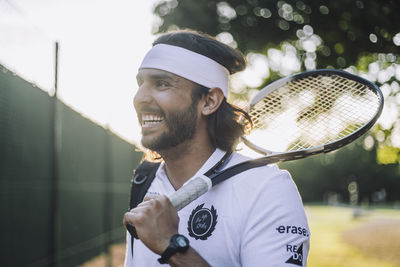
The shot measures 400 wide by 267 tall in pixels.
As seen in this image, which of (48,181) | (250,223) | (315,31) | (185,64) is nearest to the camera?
(250,223)

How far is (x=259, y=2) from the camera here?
7000 mm

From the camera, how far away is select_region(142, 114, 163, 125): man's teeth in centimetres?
229

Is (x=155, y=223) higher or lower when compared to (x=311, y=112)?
lower

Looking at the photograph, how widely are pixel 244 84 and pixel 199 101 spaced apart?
663 cm

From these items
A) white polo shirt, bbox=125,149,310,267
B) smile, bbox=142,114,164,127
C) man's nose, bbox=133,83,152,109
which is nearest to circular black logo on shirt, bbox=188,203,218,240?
white polo shirt, bbox=125,149,310,267

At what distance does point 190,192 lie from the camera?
196 cm

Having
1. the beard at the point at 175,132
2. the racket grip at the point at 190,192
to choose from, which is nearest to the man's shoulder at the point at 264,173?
the racket grip at the point at 190,192

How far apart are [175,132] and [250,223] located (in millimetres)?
672

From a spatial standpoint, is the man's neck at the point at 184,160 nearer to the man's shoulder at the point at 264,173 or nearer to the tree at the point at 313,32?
the man's shoulder at the point at 264,173

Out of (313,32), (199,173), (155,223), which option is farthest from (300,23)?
(155,223)

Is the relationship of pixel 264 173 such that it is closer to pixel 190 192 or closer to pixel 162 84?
pixel 190 192

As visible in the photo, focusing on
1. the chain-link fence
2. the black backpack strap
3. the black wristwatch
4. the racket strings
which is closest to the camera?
the black wristwatch

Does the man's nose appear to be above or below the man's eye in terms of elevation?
below

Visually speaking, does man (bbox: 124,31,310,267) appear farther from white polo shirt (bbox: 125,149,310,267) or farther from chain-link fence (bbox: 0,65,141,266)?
chain-link fence (bbox: 0,65,141,266)
